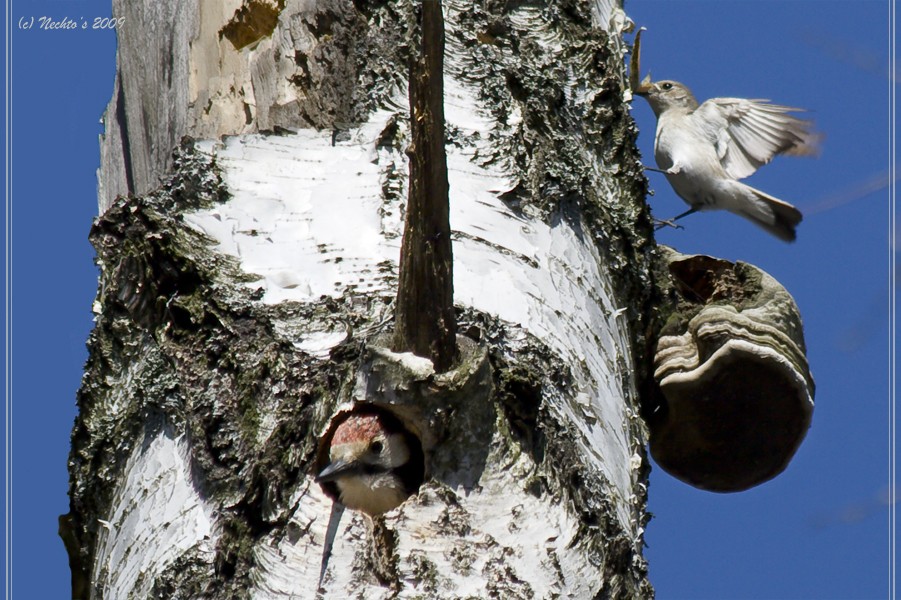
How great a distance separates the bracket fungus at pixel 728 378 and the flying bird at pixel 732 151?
3576 millimetres

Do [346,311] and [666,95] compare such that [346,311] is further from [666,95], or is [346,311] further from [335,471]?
[666,95]

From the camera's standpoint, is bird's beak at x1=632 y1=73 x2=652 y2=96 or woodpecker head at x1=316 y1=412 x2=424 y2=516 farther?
bird's beak at x1=632 y1=73 x2=652 y2=96

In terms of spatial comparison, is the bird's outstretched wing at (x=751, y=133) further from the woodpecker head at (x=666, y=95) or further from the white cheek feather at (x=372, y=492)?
the white cheek feather at (x=372, y=492)

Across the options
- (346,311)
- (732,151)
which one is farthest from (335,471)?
(732,151)

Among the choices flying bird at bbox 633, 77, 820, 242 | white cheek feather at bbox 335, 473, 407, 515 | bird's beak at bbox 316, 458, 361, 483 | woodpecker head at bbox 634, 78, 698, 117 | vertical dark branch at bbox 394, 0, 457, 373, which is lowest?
white cheek feather at bbox 335, 473, 407, 515

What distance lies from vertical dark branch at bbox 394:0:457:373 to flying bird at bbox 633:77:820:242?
5173mm

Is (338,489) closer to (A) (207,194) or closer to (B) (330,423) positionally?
(B) (330,423)

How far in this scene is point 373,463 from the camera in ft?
6.36

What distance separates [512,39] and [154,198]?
106cm

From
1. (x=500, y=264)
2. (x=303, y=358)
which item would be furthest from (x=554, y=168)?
(x=303, y=358)

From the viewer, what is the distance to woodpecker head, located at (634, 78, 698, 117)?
7828 millimetres

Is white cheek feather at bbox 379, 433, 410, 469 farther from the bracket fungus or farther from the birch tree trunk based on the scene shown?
the bracket fungus

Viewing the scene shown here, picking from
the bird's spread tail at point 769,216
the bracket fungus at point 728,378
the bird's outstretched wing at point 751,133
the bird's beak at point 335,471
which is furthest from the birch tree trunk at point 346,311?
the bird's outstretched wing at point 751,133

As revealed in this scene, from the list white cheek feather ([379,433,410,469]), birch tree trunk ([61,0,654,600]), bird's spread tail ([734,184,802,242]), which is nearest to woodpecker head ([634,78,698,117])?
bird's spread tail ([734,184,802,242])
